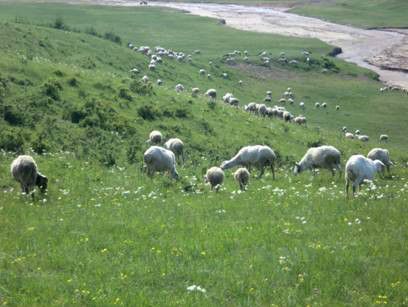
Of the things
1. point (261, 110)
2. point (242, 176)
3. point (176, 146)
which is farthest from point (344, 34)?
point (242, 176)

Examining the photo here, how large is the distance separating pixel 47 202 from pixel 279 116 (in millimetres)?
34676

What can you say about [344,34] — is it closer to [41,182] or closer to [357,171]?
[357,171]

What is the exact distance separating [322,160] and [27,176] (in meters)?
12.9

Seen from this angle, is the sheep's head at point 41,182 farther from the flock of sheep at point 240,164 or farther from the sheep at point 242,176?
the sheep at point 242,176

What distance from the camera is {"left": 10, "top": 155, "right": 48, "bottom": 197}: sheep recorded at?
19734mm

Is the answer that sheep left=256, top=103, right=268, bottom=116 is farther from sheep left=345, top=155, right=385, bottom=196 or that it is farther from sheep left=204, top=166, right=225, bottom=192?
sheep left=345, top=155, right=385, bottom=196

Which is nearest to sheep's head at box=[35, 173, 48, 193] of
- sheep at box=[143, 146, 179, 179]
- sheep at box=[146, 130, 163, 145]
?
sheep at box=[143, 146, 179, 179]

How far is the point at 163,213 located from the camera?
17.2 meters

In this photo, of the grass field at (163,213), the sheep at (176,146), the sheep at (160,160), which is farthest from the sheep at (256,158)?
the sheep at (160,160)

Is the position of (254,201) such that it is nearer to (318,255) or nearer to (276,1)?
(318,255)

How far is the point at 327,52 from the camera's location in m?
94.9

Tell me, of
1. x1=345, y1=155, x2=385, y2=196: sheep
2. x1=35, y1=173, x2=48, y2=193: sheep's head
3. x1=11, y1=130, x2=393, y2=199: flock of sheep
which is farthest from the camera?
x1=345, y1=155, x2=385, y2=196: sheep

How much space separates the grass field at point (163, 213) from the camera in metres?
11.7

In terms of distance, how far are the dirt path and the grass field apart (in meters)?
49.0
